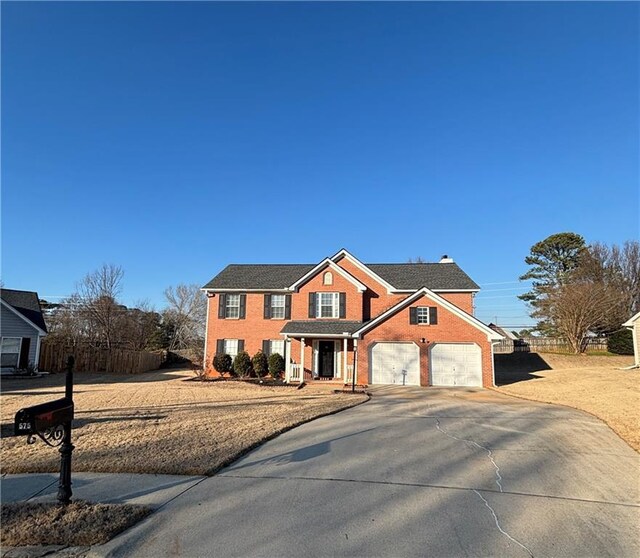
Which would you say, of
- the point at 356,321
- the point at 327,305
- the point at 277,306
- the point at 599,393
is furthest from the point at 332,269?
the point at 599,393

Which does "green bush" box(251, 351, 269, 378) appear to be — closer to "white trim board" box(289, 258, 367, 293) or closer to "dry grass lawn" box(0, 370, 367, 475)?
"white trim board" box(289, 258, 367, 293)

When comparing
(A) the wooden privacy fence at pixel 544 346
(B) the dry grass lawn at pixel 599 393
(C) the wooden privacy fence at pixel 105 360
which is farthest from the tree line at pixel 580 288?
(C) the wooden privacy fence at pixel 105 360

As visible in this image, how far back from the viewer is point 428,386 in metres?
20.4

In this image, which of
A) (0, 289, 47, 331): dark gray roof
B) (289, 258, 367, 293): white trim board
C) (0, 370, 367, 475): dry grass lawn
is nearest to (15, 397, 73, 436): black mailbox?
(0, 370, 367, 475): dry grass lawn

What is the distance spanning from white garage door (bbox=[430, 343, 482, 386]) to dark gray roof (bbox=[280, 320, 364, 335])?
4685 mm

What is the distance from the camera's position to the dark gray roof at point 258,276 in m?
26.3

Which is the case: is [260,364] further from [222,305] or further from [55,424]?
[55,424]

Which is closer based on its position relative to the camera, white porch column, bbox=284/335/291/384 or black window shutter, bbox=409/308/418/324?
black window shutter, bbox=409/308/418/324

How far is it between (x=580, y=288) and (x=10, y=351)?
140 feet

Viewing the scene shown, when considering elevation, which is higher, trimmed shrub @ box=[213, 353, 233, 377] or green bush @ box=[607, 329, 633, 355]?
green bush @ box=[607, 329, 633, 355]

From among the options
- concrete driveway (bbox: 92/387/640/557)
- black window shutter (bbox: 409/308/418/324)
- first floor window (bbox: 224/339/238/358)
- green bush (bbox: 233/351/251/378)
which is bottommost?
concrete driveway (bbox: 92/387/640/557)

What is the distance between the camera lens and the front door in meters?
23.8

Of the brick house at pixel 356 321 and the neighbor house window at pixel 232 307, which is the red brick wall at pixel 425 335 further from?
the neighbor house window at pixel 232 307

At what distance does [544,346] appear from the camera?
126 ft
